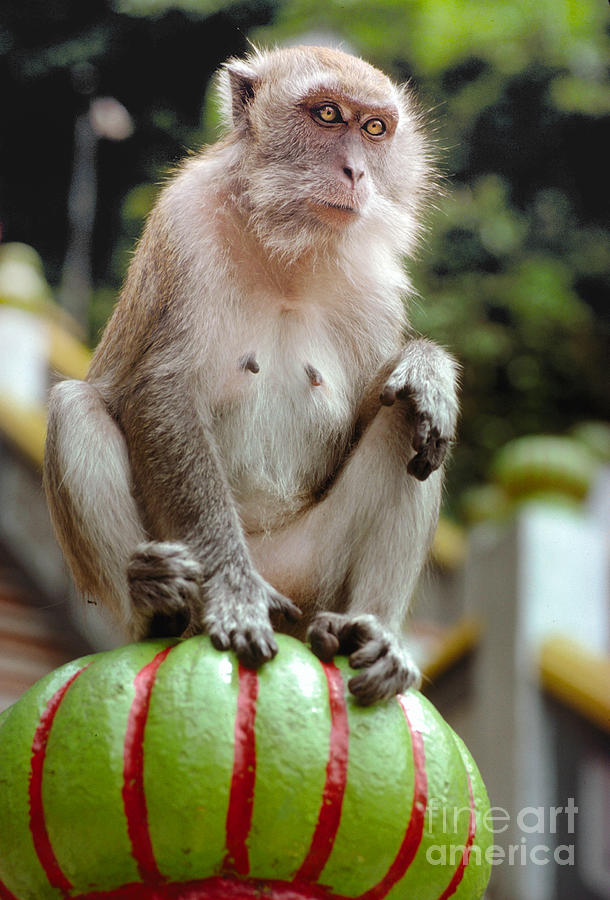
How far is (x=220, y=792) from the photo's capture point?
1276mm

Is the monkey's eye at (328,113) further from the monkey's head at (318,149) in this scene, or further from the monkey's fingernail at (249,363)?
the monkey's fingernail at (249,363)

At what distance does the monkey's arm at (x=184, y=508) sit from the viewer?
5.65 feet

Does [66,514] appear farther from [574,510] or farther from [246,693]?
[574,510]

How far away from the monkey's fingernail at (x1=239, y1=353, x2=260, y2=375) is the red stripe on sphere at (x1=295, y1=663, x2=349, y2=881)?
82 cm

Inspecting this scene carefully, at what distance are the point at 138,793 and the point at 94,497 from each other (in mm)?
730

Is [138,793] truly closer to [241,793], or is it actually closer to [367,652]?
[241,793]

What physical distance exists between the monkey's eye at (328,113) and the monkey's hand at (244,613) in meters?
0.98

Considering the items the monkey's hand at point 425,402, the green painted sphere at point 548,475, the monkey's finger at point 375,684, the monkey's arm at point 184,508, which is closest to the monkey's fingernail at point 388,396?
the monkey's hand at point 425,402

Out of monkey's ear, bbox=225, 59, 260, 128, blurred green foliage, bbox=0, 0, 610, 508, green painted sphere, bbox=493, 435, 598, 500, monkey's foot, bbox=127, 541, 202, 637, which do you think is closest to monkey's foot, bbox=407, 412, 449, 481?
monkey's foot, bbox=127, 541, 202, 637

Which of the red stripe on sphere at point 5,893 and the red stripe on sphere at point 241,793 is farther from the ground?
the red stripe on sphere at point 241,793

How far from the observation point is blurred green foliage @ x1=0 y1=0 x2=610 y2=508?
2598mm

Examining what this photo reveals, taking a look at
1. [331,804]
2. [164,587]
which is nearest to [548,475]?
[164,587]

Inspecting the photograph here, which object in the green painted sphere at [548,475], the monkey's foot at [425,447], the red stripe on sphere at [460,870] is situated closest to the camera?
the red stripe on sphere at [460,870]

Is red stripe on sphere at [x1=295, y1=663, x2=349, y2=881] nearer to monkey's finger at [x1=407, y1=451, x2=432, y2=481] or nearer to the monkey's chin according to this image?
monkey's finger at [x1=407, y1=451, x2=432, y2=481]
